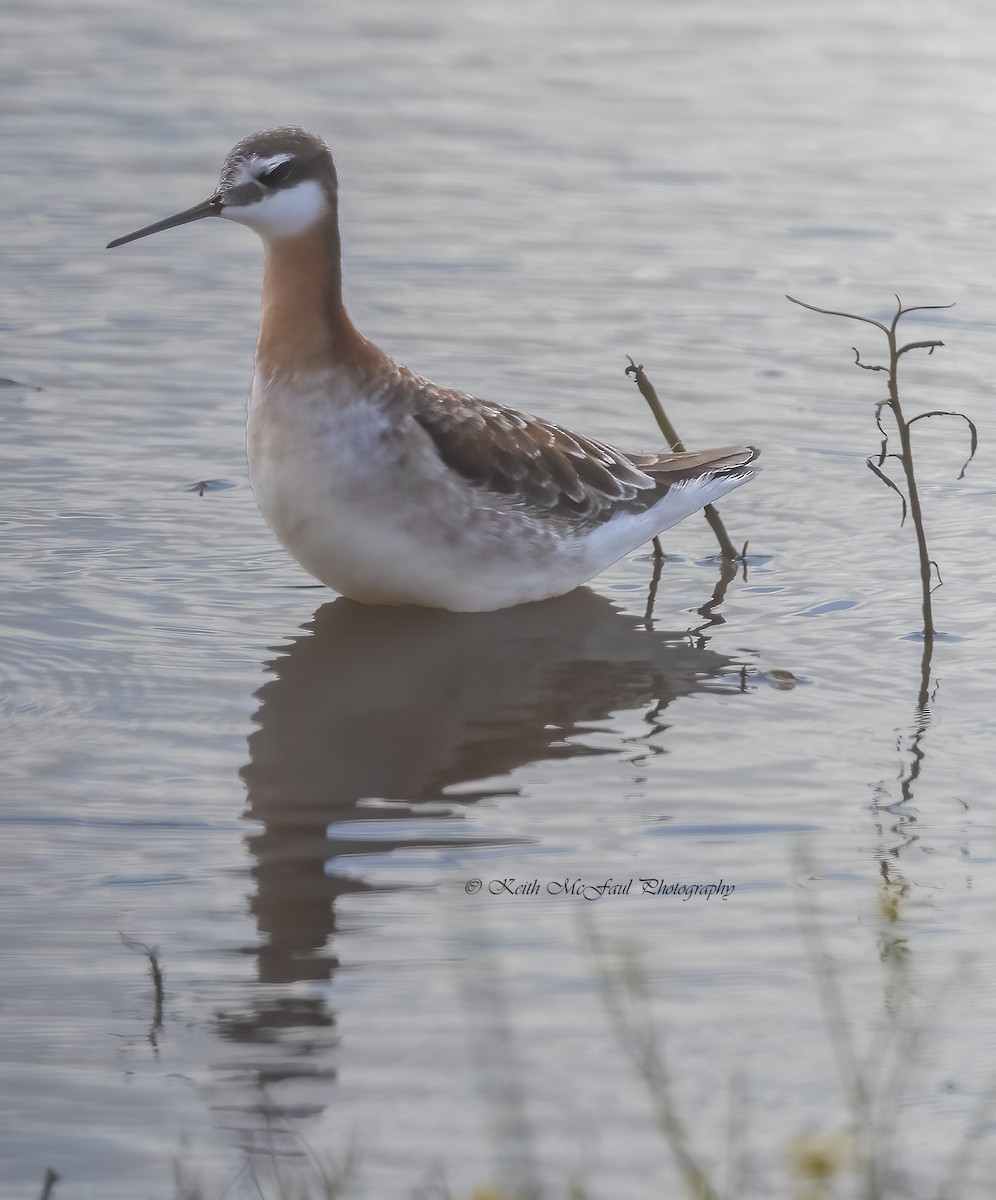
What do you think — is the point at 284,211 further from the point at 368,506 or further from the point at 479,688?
the point at 479,688

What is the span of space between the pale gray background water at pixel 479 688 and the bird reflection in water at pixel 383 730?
0.7 inches

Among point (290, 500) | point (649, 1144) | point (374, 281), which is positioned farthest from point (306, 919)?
point (374, 281)

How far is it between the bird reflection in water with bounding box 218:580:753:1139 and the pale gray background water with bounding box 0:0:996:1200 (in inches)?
0.7

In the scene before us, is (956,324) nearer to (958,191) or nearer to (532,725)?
(958,191)

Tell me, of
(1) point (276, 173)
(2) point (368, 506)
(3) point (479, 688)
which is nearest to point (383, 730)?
(3) point (479, 688)

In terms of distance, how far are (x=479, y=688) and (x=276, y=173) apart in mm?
2205

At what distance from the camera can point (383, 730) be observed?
7.13 metres

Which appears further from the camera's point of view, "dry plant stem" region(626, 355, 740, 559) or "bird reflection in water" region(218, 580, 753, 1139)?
"dry plant stem" region(626, 355, 740, 559)

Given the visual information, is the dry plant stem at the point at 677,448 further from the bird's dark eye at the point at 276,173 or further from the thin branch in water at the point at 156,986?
the thin branch in water at the point at 156,986

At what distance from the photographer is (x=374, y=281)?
1234cm

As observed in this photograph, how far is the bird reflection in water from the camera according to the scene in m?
5.34

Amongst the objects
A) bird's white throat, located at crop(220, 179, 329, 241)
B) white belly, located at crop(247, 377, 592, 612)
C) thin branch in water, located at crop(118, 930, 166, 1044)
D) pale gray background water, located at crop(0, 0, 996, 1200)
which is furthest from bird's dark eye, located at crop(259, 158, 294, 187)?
thin branch in water, located at crop(118, 930, 166, 1044)

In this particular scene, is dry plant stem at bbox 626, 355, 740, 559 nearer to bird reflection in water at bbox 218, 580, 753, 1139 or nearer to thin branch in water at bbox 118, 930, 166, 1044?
bird reflection in water at bbox 218, 580, 753, 1139

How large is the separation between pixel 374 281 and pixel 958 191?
4.79 metres
